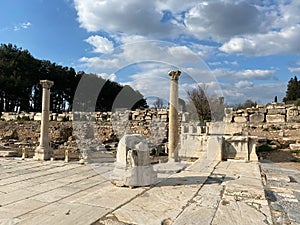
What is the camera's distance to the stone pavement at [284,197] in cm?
396

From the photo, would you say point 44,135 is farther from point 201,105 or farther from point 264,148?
point 201,105

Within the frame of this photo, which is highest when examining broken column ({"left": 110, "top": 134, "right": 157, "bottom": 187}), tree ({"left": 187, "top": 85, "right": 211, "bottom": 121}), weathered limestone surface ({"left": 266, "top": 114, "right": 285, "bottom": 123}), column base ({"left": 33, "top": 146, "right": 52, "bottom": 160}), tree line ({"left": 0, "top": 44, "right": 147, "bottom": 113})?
tree line ({"left": 0, "top": 44, "right": 147, "bottom": 113})

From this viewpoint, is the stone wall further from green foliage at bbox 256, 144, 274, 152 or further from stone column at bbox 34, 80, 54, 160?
stone column at bbox 34, 80, 54, 160

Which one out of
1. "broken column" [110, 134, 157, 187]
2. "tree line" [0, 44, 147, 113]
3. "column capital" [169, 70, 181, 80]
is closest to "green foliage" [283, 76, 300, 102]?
"tree line" [0, 44, 147, 113]

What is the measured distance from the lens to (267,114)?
19.5 m

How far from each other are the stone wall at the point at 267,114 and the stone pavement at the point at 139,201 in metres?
13.7

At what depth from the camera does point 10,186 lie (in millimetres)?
5820

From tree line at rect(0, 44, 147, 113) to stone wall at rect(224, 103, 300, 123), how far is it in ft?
48.9

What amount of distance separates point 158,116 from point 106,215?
61.6 ft

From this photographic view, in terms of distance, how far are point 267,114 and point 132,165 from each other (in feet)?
55.5

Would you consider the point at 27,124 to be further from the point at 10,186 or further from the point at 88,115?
the point at 10,186

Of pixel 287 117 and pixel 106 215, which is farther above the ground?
pixel 287 117

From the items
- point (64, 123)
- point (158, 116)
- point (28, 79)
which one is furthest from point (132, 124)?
point (28, 79)

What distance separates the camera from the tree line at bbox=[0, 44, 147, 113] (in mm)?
33656
